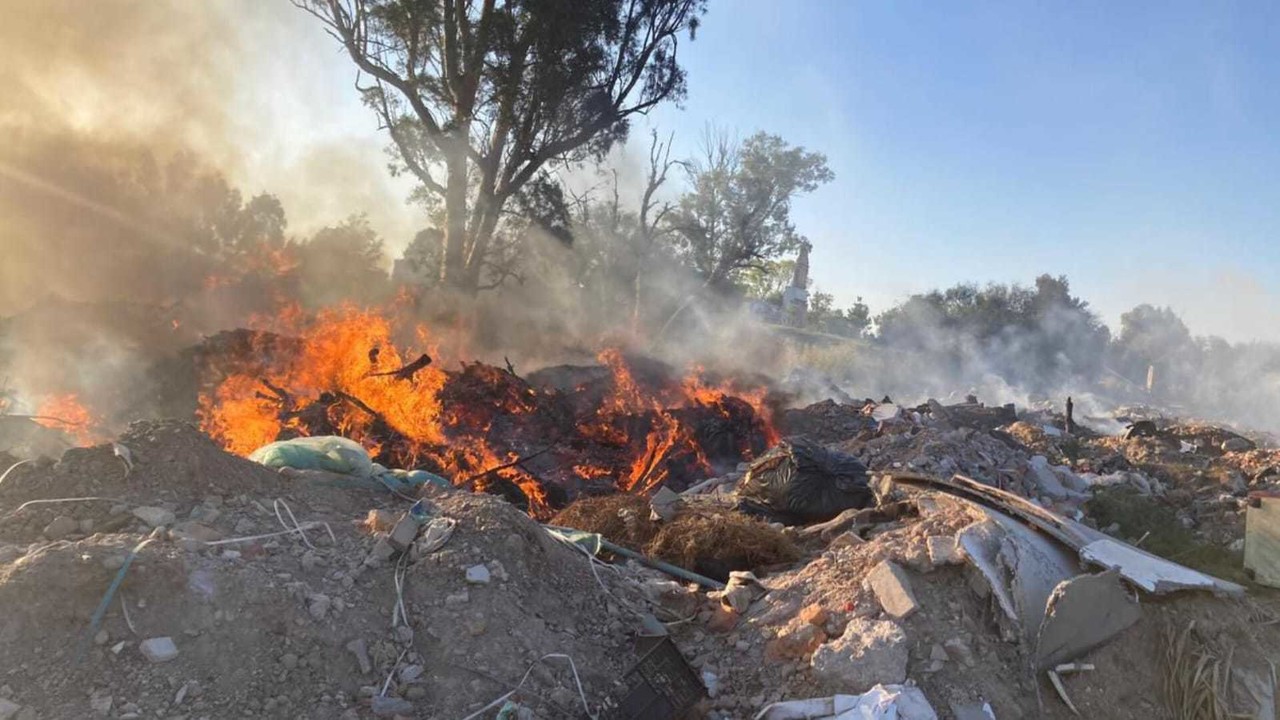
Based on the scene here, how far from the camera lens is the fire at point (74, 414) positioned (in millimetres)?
10163

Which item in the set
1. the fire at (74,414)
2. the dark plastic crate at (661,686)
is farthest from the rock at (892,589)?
the fire at (74,414)

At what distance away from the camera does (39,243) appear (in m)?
14.7

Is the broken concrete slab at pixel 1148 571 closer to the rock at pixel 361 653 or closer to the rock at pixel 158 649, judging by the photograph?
the rock at pixel 361 653

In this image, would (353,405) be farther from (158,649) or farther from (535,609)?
(158,649)

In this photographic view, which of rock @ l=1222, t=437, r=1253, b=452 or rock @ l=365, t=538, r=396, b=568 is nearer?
rock @ l=365, t=538, r=396, b=568

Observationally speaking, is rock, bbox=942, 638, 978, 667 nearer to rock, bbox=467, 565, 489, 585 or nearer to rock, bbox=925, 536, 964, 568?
rock, bbox=925, 536, 964, 568

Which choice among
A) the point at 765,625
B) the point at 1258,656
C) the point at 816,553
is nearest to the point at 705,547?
the point at 816,553

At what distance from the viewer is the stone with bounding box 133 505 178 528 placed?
4090 mm

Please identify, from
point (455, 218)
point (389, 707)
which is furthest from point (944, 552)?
point (455, 218)

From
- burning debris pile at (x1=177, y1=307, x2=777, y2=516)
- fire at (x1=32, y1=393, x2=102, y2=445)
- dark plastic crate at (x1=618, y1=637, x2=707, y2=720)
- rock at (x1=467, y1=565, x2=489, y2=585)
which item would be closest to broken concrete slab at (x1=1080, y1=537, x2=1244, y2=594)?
dark plastic crate at (x1=618, y1=637, x2=707, y2=720)

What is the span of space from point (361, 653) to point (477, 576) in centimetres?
69

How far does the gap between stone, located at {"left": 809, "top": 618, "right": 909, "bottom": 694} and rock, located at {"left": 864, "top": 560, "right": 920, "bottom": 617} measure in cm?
9

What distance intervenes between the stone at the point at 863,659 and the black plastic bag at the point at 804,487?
8.37ft

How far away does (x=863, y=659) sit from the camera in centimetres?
381
